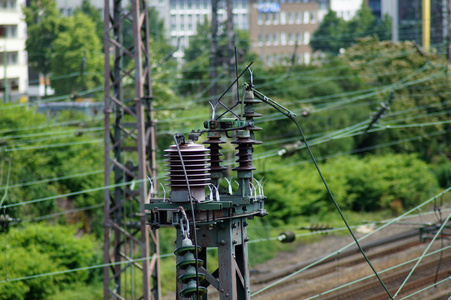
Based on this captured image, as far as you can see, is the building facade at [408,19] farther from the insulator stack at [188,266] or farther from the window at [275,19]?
the insulator stack at [188,266]

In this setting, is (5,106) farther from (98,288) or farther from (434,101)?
(434,101)

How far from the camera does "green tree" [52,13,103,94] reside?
52.7 metres

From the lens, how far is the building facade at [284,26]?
304 ft

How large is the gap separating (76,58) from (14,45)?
8.64 meters

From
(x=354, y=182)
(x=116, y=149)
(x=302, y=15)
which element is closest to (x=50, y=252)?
(x=116, y=149)

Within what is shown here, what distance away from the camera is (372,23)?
8300 cm

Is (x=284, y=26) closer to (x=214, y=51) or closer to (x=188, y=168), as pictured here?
(x=214, y=51)

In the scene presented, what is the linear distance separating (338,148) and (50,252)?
66.8 feet

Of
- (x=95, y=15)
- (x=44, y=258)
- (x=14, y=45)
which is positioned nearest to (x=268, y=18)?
(x=95, y=15)

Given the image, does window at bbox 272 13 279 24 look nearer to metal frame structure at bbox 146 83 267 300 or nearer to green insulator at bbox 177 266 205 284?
metal frame structure at bbox 146 83 267 300

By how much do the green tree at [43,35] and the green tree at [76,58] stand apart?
2.99ft

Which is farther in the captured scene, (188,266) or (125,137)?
(125,137)

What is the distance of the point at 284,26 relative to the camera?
308 feet

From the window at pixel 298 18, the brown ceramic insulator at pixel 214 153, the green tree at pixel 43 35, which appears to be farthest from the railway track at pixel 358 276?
the window at pixel 298 18
